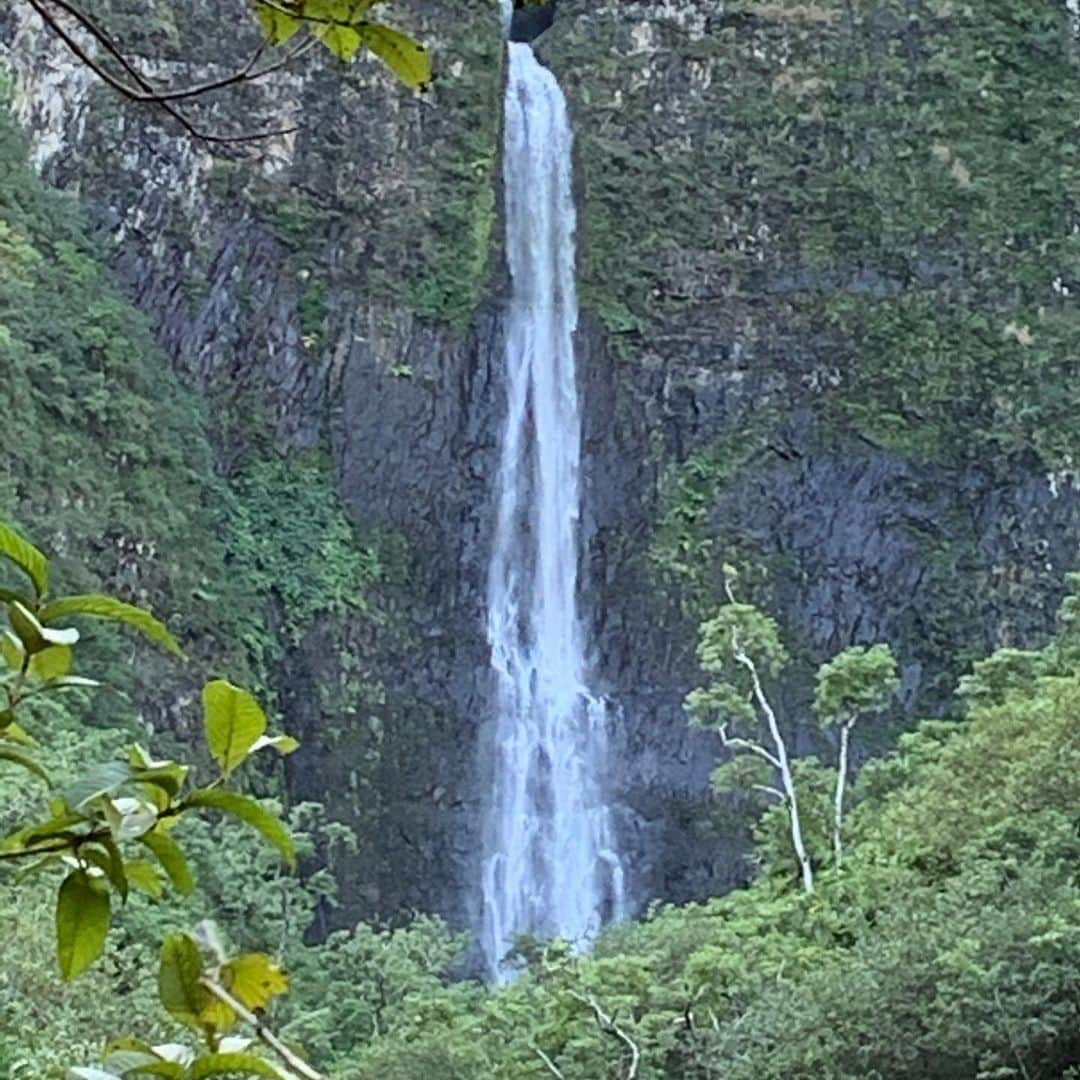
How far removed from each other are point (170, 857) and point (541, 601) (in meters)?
16.0

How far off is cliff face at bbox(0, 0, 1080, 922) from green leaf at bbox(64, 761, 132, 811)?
1538 centimetres

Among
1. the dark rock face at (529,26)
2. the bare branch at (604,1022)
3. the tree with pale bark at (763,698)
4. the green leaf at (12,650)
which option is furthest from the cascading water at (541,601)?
the green leaf at (12,650)

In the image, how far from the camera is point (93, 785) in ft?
2.46

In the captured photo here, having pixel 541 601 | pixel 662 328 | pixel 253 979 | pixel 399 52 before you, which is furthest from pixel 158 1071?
pixel 662 328

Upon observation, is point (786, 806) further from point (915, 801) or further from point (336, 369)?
point (336, 369)

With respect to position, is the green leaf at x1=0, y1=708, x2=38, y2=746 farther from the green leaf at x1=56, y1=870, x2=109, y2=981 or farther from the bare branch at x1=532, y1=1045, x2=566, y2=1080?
the bare branch at x1=532, y1=1045, x2=566, y2=1080

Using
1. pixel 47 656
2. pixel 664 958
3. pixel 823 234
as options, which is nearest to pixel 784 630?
pixel 823 234

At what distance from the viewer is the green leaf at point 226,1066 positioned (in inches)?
28.5

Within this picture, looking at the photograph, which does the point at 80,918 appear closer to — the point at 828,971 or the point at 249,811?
the point at 249,811

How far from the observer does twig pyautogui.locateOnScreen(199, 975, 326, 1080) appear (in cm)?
77

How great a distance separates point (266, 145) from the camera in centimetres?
1662

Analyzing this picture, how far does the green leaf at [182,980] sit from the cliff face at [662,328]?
15.3 meters

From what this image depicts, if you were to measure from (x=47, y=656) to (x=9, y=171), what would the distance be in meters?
16.4

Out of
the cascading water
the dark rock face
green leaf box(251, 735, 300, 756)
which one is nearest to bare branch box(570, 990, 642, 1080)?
green leaf box(251, 735, 300, 756)
